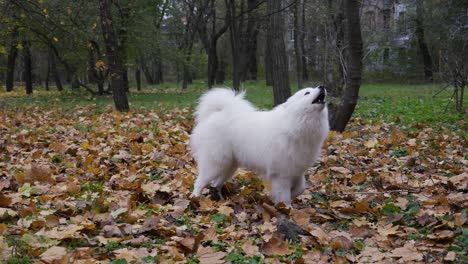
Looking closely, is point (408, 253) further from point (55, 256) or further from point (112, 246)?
point (55, 256)

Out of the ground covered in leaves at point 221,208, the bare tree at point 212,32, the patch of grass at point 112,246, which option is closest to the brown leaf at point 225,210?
the ground covered in leaves at point 221,208

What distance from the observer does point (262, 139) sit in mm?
4871

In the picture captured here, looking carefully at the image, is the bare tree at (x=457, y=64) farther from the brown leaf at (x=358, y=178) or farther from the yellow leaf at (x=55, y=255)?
the yellow leaf at (x=55, y=255)

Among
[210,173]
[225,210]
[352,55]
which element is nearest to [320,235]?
[225,210]

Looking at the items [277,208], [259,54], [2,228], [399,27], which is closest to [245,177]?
[277,208]

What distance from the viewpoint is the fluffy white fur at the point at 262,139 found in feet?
15.3

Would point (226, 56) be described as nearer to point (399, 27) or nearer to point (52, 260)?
point (399, 27)

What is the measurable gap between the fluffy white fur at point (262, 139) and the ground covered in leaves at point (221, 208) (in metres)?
0.29

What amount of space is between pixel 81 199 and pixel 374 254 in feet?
9.55

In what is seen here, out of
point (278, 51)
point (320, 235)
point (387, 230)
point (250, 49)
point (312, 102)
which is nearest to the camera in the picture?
point (320, 235)

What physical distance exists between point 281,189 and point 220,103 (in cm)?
123

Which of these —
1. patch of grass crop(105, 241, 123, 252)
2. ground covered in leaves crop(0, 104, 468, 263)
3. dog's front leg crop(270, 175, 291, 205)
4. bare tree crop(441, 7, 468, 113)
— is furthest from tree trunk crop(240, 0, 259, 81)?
patch of grass crop(105, 241, 123, 252)

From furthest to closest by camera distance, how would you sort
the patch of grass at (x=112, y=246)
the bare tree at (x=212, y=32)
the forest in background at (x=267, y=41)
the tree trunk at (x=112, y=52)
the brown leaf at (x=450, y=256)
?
the bare tree at (x=212, y=32)
the tree trunk at (x=112, y=52)
the forest in background at (x=267, y=41)
the patch of grass at (x=112, y=246)
the brown leaf at (x=450, y=256)

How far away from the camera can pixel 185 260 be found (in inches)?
130
